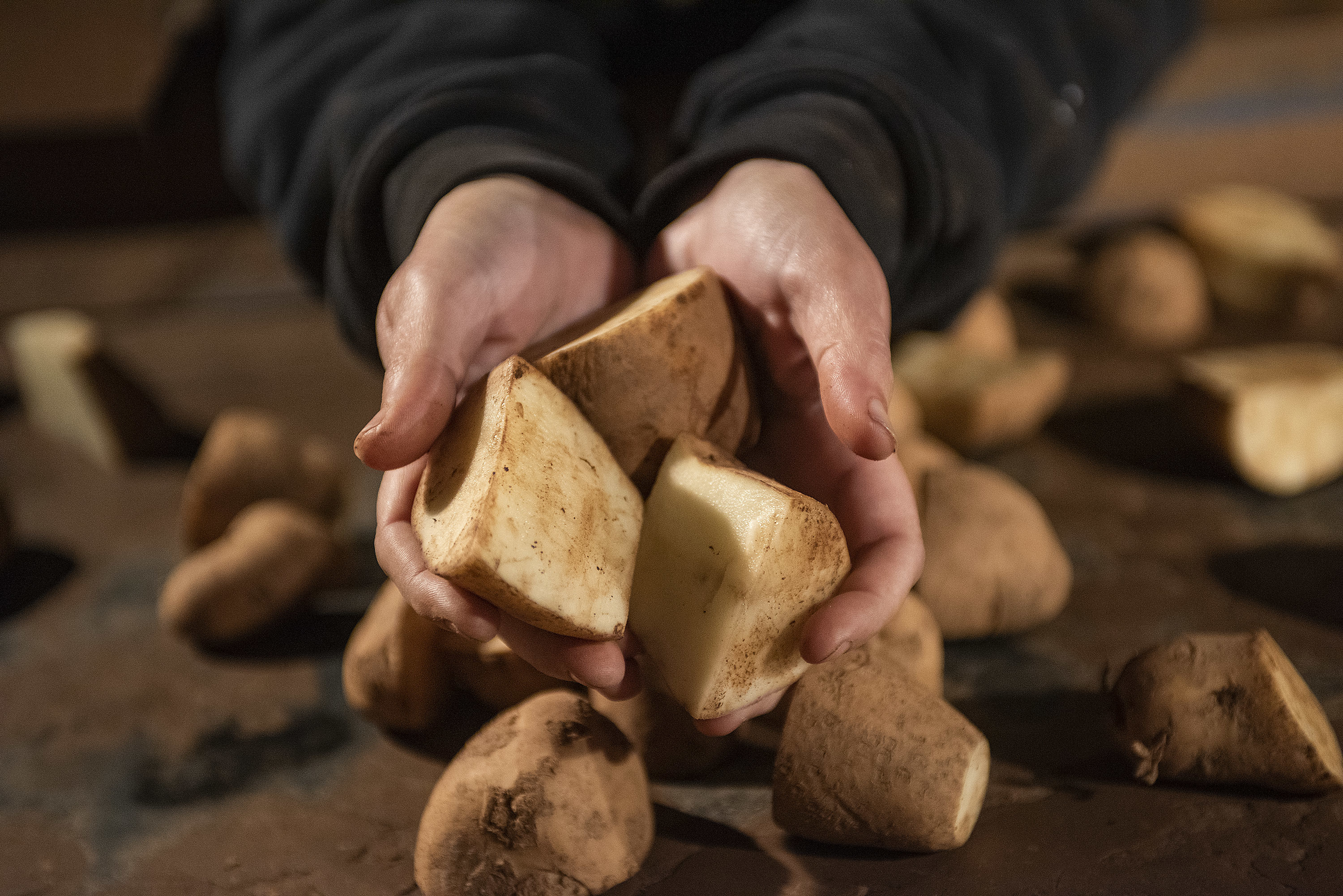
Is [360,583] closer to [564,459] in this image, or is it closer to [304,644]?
[304,644]

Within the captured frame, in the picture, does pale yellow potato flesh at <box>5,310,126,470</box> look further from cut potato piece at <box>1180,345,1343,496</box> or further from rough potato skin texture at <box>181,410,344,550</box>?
cut potato piece at <box>1180,345,1343,496</box>

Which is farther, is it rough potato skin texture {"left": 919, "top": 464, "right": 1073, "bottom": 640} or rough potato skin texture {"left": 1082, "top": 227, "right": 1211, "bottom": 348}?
rough potato skin texture {"left": 1082, "top": 227, "right": 1211, "bottom": 348}

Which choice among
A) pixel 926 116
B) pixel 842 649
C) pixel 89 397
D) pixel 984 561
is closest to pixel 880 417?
pixel 842 649

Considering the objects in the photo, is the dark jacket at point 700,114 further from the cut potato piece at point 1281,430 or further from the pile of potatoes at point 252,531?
the cut potato piece at point 1281,430

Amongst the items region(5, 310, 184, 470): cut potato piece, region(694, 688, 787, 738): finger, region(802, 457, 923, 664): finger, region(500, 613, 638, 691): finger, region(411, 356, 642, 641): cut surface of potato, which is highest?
region(411, 356, 642, 641): cut surface of potato

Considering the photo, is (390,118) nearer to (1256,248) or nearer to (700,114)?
(700,114)

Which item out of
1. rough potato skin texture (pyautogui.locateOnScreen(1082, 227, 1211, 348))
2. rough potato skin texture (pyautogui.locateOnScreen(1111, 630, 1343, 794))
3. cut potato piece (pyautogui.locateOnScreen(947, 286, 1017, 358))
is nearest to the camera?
rough potato skin texture (pyautogui.locateOnScreen(1111, 630, 1343, 794))

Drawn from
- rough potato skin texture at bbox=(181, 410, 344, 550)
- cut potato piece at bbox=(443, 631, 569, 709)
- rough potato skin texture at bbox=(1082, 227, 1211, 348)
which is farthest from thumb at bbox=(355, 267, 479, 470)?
rough potato skin texture at bbox=(1082, 227, 1211, 348)

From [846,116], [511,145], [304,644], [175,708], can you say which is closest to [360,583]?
[304,644]
